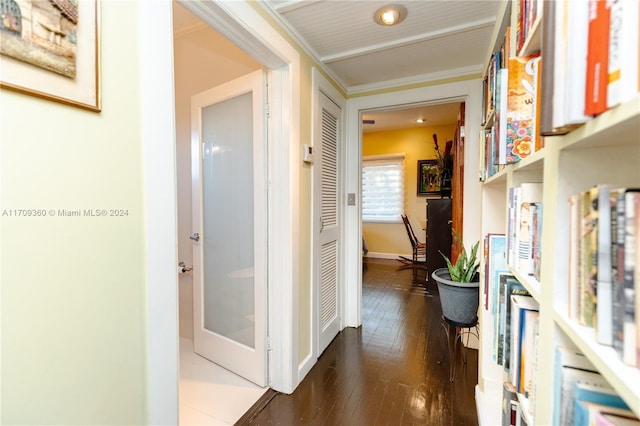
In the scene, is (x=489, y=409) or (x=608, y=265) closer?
(x=608, y=265)

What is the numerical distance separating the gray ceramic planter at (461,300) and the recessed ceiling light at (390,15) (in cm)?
164

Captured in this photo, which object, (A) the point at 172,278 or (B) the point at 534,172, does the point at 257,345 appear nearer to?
(A) the point at 172,278

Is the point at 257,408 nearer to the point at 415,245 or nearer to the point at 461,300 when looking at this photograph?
the point at 461,300

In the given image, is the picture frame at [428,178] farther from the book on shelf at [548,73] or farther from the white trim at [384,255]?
the book on shelf at [548,73]

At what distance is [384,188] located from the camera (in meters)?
5.77

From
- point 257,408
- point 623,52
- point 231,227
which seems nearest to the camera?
point 623,52

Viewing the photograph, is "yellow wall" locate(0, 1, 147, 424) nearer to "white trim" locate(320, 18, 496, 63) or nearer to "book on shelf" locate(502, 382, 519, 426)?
"book on shelf" locate(502, 382, 519, 426)

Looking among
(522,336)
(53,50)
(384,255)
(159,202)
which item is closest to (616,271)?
(522,336)

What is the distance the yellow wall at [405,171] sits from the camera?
17.2 feet

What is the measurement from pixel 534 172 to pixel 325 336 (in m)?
1.93

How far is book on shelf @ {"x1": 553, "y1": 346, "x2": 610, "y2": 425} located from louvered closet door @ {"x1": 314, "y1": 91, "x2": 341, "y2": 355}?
1581mm

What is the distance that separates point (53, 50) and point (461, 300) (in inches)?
84.5

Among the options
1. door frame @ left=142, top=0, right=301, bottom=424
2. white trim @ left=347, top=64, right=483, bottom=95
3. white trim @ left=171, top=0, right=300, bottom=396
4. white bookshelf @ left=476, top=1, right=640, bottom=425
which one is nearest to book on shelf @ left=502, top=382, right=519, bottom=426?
white bookshelf @ left=476, top=1, right=640, bottom=425

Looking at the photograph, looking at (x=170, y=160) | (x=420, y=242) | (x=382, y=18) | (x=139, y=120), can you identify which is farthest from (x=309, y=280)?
(x=420, y=242)
